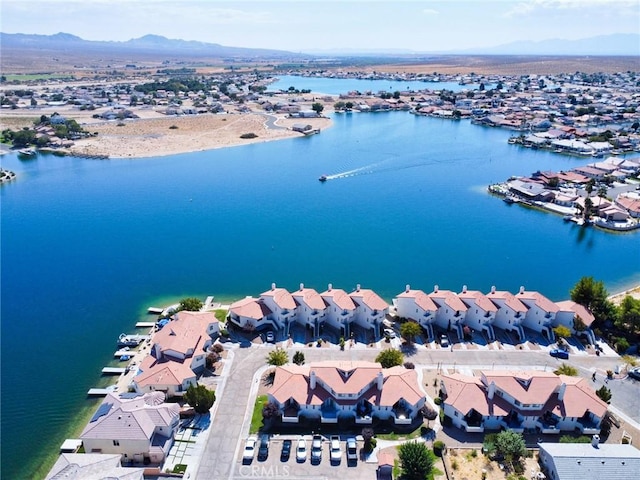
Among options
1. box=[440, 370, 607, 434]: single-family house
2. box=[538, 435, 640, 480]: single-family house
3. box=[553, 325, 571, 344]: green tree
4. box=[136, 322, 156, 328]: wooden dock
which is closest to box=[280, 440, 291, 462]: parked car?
box=[440, 370, 607, 434]: single-family house

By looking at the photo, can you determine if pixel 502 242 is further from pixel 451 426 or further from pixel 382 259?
pixel 451 426

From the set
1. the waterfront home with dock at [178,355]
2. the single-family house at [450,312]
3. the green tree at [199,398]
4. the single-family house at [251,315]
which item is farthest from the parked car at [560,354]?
the waterfront home with dock at [178,355]

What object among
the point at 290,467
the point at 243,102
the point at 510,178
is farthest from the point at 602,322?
the point at 243,102

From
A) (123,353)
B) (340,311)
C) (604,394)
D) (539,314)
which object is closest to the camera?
(604,394)

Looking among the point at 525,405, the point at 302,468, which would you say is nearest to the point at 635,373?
the point at 525,405

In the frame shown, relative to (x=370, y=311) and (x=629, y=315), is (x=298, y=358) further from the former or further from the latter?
(x=629, y=315)

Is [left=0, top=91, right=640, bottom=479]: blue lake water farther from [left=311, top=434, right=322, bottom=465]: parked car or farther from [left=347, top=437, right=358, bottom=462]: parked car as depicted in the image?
[left=347, top=437, right=358, bottom=462]: parked car

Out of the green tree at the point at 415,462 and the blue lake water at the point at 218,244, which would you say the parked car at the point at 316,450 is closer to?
the green tree at the point at 415,462
